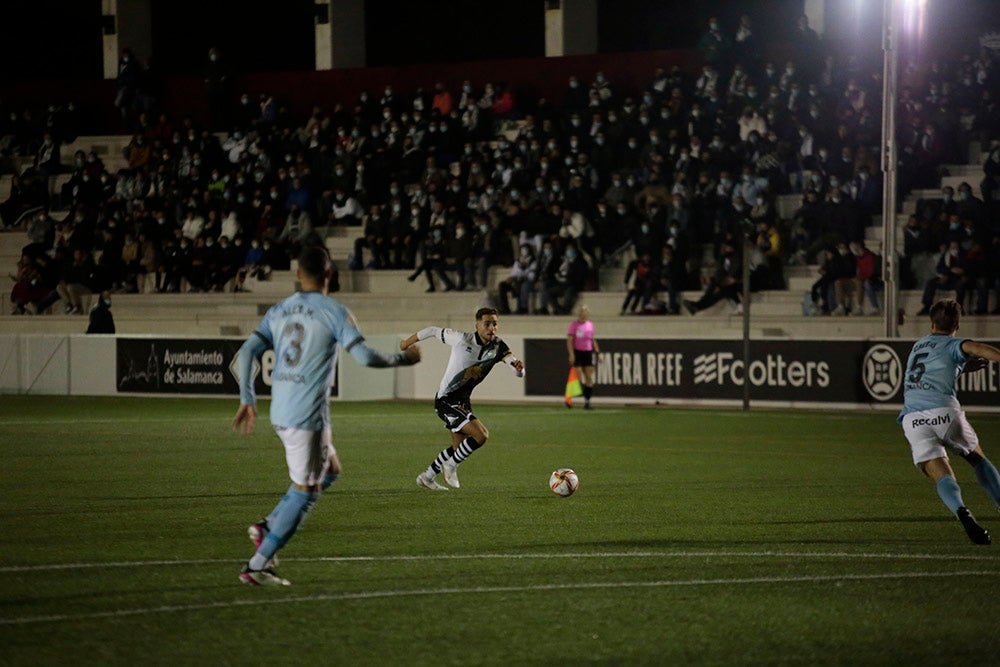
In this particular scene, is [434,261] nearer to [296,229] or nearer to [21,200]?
[296,229]

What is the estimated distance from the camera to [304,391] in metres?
8.72

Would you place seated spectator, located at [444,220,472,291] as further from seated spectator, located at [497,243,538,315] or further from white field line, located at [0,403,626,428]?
white field line, located at [0,403,626,428]

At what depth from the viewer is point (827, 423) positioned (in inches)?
894

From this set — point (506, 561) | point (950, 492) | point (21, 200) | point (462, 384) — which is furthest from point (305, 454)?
point (21, 200)

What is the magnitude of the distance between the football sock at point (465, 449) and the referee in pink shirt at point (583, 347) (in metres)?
11.2

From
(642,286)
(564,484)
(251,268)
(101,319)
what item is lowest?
(564,484)

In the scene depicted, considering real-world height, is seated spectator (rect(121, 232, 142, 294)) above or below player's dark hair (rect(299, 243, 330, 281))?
below

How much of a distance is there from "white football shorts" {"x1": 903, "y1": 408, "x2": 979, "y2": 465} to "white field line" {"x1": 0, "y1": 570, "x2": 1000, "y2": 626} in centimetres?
160

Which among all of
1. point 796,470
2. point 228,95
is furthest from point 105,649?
point 228,95

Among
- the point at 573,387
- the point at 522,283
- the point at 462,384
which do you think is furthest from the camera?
the point at 522,283

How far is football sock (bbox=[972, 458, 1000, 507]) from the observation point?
11039 millimetres

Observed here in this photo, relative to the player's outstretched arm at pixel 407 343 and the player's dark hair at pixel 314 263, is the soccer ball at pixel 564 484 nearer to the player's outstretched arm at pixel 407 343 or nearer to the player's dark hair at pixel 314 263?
the player's outstretched arm at pixel 407 343

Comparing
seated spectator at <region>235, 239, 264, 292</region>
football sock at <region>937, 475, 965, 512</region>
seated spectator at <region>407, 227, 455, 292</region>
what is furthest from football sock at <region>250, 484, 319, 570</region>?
seated spectator at <region>235, 239, 264, 292</region>

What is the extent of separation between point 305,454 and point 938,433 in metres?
4.80
